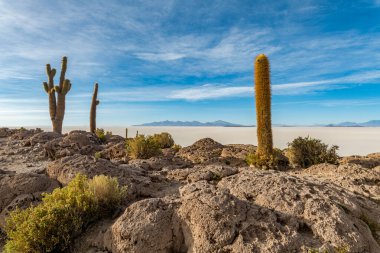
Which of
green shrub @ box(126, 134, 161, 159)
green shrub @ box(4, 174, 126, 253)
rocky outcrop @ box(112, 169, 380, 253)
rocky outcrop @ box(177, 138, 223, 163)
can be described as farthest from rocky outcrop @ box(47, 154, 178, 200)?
green shrub @ box(126, 134, 161, 159)

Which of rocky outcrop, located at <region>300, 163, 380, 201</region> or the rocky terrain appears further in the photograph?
rocky outcrop, located at <region>300, 163, 380, 201</region>

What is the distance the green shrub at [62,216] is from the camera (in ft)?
16.0

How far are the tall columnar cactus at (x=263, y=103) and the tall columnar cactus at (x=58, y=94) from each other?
1832cm

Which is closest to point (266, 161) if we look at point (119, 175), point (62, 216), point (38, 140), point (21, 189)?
point (119, 175)

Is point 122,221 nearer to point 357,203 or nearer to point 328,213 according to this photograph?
point 328,213

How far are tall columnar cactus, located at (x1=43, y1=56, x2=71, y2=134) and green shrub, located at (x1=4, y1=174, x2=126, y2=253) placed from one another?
2076 cm

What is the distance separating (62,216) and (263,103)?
791 cm

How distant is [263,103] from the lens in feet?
36.3

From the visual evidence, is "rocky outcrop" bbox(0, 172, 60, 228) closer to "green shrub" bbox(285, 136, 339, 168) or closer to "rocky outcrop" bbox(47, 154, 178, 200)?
"rocky outcrop" bbox(47, 154, 178, 200)

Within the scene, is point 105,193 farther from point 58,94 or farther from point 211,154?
point 58,94

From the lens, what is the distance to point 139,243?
452 centimetres

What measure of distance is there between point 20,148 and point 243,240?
15.6m

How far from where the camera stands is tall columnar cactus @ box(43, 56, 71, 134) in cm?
2475

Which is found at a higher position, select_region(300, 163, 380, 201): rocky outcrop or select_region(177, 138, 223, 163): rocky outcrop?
select_region(177, 138, 223, 163): rocky outcrop
